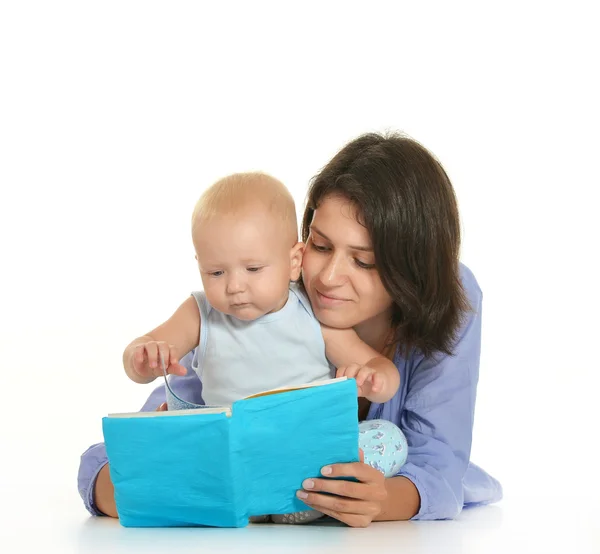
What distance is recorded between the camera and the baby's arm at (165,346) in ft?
8.62

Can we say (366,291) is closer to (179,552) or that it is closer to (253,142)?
(179,552)

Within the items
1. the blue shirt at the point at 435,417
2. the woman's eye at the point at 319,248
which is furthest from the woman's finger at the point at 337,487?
the woman's eye at the point at 319,248

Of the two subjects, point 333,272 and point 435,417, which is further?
point 435,417

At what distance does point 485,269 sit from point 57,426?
2.52 meters

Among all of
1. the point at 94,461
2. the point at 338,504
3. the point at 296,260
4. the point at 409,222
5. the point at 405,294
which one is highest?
the point at 409,222

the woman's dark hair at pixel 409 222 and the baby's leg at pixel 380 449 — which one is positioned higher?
the woman's dark hair at pixel 409 222

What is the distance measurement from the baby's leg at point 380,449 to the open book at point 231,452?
0.64 ft

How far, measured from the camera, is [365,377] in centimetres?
266

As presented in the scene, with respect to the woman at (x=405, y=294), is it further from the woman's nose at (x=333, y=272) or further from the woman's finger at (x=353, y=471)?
the woman's finger at (x=353, y=471)

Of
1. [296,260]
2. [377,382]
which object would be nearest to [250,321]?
[296,260]

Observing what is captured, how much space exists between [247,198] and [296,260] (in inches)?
10.3

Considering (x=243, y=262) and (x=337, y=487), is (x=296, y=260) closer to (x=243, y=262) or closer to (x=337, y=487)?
(x=243, y=262)

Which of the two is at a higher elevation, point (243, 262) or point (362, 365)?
point (243, 262)

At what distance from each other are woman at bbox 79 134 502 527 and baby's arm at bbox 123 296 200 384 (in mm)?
364
